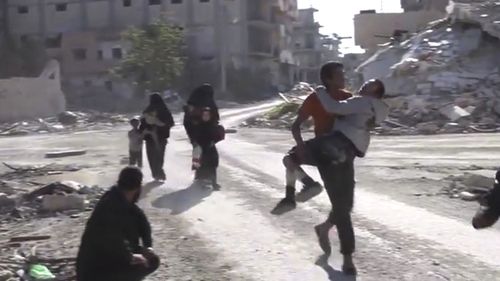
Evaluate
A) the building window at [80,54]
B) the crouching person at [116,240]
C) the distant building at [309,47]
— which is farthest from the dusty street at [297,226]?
the distant building at [309,47]

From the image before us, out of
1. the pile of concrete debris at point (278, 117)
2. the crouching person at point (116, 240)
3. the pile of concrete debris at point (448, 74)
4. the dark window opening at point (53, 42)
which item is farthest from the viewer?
the dark window opening at point (53, 42)

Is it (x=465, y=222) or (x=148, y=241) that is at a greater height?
Answer: (x=148, y=241)

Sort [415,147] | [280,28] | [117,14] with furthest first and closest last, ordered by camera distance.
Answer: [280,28] → [117,14] → [415,147]

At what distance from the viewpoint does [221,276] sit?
691 cm

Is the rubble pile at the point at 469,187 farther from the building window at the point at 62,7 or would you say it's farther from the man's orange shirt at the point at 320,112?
the building window at the point at 62,7

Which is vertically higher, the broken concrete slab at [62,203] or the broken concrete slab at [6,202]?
the broken concrete slab at [62,203]

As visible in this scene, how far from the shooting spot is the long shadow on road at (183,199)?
36.2ft

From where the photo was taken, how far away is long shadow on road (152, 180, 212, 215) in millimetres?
11023

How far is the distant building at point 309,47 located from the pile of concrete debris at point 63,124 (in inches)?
1921

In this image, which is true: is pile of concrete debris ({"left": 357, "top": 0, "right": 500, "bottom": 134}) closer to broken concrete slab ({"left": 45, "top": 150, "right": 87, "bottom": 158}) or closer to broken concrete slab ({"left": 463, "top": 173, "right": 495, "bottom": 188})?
broken concrete slab ({"left": 45, "top": 150, "right": 87, "bottom": 158})

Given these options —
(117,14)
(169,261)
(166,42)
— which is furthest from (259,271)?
(117,14)

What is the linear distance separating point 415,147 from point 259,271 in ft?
46.7

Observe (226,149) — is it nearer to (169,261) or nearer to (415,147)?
(415,147)

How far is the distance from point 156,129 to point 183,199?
8.31 ft
